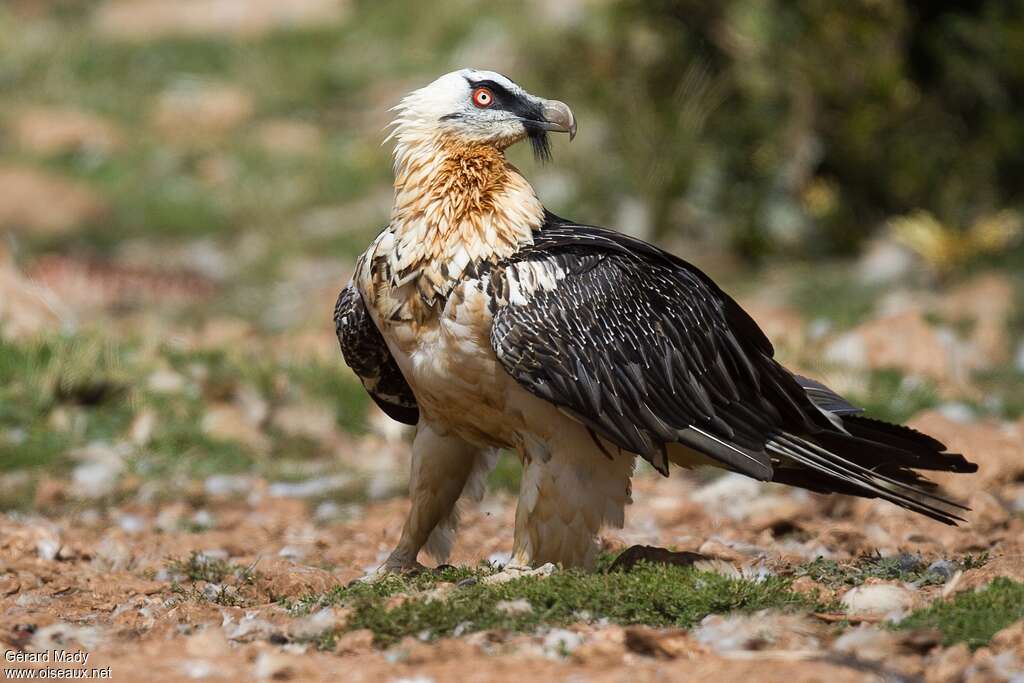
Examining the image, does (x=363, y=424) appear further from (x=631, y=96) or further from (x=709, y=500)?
(x=631, y=96)

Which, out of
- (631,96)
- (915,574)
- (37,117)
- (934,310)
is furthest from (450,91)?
(37,117)

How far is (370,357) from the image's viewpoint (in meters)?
6.13

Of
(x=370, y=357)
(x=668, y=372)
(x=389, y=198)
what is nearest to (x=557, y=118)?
(x=668, y=372)

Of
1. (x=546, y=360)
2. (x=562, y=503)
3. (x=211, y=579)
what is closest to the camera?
(x=546, y=360)

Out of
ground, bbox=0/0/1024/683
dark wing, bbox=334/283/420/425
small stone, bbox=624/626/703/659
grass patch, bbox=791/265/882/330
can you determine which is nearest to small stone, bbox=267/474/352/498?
ground, bbox=0/0/1024/683

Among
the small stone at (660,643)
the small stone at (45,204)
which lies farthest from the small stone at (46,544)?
the small stone at (45,204)

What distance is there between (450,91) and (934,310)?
7767 mm

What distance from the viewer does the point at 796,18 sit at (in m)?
15.0

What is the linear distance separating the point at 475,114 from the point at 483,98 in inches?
3.3

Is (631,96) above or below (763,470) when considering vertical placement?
above

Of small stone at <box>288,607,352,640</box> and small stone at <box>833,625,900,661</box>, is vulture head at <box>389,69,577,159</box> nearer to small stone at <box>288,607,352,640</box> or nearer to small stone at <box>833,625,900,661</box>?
small stone at <box>288,607,352,640</box>

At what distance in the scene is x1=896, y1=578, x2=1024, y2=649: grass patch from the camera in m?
4.52

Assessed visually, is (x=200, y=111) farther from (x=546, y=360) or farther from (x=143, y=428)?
(x=546, y=360)

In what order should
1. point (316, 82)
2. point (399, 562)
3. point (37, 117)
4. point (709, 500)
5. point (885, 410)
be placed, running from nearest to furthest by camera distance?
point (399, 562) → point (709, 500) → point (885, 410) → point (37, 117) → point (316, 82)
